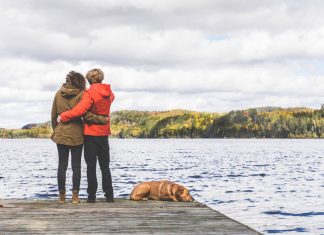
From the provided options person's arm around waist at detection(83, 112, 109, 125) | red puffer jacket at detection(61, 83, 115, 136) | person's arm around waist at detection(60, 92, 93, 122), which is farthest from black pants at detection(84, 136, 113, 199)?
person's arm around waist at detection(60, 92, 93, 122)

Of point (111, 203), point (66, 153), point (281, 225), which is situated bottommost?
point (281, 225)

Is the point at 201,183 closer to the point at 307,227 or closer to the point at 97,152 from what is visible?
the point at 307,227

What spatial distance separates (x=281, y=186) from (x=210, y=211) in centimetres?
2156

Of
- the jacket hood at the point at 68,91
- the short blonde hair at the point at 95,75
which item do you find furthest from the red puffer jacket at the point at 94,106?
the jacket hood at the point at 68,91

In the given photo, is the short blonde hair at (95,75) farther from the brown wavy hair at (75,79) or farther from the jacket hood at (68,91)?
the jacket hood at (68,91)

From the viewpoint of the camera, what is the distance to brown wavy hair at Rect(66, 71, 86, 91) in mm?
10961

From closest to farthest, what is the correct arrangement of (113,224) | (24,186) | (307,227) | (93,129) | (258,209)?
(113,224) < (93,129) < (307,227) < (258,209) < (24,186)

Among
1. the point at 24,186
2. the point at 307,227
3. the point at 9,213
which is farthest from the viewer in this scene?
the point at 24,186

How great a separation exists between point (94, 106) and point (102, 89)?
1.30 ft

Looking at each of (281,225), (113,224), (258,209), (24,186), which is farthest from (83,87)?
(24,186)

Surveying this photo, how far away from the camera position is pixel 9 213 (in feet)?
32.3

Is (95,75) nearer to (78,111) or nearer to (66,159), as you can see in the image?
(78,111)

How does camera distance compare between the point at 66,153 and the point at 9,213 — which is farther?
the point at 66,153

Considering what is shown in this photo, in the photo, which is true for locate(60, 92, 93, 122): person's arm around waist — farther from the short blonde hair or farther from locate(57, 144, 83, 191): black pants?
locate(57, 144, 83, 191): black pants
